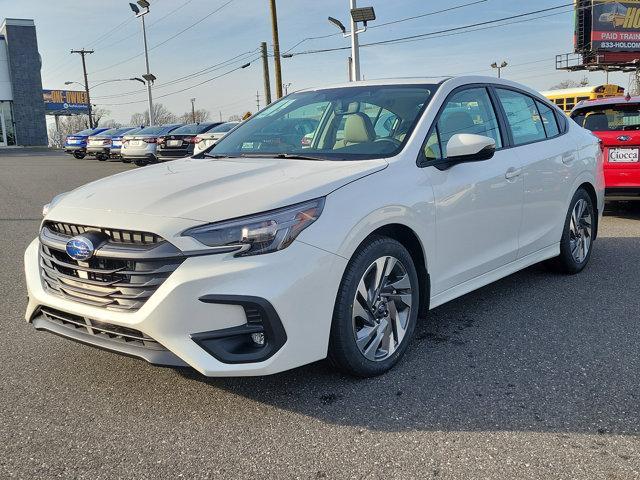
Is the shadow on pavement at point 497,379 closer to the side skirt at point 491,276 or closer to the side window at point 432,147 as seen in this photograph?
the side skirt at point 491,276

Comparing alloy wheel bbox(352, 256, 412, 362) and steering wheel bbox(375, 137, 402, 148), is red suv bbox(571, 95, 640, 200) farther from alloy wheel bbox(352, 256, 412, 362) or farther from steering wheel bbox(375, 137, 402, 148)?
alloy wheel bbox(352, 256, 412, 362)

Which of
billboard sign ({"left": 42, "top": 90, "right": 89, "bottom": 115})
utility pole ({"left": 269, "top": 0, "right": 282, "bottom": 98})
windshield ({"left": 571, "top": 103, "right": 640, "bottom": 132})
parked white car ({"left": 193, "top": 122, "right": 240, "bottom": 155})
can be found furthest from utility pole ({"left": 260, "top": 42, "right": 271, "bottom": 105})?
billboard sign ({"left": 42, "top": 90, "right": 89, "bottom": 115})

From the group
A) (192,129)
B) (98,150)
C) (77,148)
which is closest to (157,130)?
(192,129)

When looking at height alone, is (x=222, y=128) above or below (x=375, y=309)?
above

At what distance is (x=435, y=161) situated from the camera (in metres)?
3.77

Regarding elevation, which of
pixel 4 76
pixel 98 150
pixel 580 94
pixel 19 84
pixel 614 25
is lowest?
pixel 98 150

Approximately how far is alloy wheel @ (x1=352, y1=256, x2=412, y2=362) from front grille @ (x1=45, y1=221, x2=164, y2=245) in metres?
1.09

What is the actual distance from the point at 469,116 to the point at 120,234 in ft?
8.38

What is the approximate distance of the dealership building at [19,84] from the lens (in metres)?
46.7

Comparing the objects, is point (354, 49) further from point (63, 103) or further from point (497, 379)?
point (63, 103)

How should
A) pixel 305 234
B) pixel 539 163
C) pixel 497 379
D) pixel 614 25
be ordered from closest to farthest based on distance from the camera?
pixel 305 234 → pixel 497 379 → pixel 539 163 → pixel 614 25

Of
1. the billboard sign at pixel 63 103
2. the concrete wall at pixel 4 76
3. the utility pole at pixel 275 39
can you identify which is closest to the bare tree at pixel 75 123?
the billboard sign at pixel 63 103

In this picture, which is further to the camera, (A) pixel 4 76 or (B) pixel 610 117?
(A) pixel 4 76

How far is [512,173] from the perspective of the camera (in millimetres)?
4375
